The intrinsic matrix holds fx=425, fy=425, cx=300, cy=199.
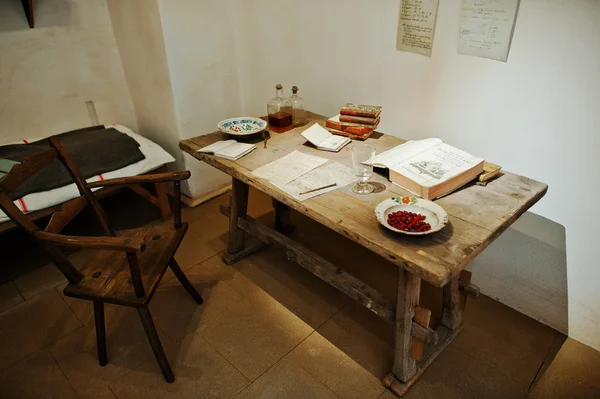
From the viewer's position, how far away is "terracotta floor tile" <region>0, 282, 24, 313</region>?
90.5 inches

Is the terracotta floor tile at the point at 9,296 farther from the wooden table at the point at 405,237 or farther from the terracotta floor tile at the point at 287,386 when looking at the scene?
the terracotta floor tile at the point at 287,386

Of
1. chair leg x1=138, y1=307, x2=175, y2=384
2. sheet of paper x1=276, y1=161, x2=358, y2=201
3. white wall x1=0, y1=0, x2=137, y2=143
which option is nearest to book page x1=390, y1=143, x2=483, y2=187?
sheet of paper x1=276, y1=161, x2=358, y2=201

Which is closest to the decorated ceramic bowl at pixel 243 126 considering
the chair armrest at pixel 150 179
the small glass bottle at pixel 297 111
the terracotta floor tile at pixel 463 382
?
the small glass bottle at pixel 297 111

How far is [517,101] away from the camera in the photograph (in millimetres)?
1849

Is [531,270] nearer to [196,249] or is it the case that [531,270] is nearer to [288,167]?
[288,167]

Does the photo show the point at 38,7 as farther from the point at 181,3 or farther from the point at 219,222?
the point at 219,222

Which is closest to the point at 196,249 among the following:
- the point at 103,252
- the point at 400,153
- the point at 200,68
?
the point at 103,252

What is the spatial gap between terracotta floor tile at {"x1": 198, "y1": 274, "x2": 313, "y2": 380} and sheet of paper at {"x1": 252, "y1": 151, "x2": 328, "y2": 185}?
30.0 inches

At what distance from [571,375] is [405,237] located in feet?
3.65

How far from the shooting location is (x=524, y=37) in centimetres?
175

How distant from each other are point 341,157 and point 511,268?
1.03 meters

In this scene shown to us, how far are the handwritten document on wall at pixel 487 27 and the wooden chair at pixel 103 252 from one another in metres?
1.42

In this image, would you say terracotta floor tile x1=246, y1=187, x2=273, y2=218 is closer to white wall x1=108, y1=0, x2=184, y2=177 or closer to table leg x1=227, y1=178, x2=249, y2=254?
table leg x1=227, y1=178, x2=249, y2=254

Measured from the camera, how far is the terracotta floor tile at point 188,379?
1800mm
